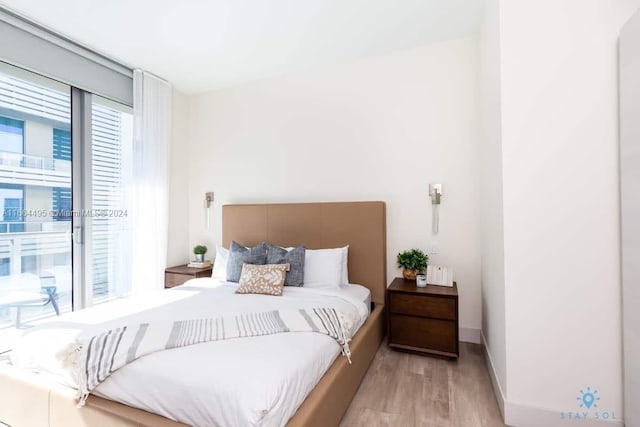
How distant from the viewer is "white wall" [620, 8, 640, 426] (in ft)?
4.81

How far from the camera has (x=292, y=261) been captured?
2867 mm

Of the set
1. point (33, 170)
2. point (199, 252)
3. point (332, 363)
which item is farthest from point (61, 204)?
point (332, 363)

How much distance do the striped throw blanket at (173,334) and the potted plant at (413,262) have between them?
97cm

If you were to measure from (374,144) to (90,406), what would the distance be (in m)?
2.87

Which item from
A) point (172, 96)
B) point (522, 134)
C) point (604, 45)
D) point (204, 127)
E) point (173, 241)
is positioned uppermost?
point (172, 96)

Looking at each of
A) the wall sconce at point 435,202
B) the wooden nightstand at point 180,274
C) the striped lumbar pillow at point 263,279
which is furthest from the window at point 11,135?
the wall sconce at point 435,202

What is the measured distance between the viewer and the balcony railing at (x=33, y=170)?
2.55m

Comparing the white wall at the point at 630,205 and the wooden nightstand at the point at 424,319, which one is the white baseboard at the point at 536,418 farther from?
the wooden nightstand at the point at 424,319

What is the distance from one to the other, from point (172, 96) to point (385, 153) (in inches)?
109

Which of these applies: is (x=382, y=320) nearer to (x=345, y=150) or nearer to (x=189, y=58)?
(x=345, y=150)

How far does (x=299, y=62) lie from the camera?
3.31 metres

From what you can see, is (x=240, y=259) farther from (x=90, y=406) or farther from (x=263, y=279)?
(x=90, y=406)

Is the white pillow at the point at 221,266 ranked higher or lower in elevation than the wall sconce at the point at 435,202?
lower

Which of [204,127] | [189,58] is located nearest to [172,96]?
[204,127]
